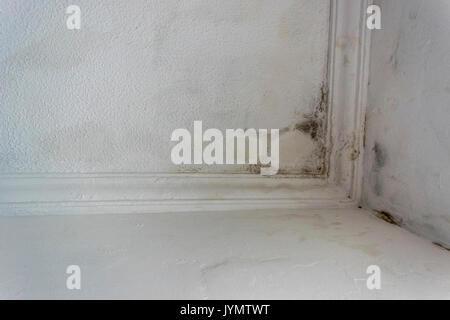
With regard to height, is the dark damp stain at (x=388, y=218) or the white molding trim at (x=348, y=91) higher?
the white molding trim at (x=348, y=91)

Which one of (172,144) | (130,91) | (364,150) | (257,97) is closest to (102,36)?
(130,91)

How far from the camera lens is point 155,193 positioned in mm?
1545

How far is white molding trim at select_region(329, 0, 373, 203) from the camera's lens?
158 centimetres

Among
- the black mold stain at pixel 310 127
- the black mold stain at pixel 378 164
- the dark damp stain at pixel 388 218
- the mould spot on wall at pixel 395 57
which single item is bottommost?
the dark damp stain at pixel 388 218

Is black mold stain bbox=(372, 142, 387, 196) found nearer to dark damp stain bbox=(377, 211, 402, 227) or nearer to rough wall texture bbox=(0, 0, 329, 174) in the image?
dark damp stain bbox=(377, 211, 402, 227)

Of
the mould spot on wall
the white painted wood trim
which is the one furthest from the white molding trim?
the mould spot on wall

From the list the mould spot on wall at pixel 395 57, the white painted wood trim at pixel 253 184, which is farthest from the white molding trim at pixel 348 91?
the mould spot on wall at pixel 395 57

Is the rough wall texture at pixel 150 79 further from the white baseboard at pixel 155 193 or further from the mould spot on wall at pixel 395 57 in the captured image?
the mould spot on wall at pixel 395 57

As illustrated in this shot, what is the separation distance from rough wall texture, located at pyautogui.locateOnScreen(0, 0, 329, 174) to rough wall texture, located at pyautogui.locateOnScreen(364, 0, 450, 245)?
25cm

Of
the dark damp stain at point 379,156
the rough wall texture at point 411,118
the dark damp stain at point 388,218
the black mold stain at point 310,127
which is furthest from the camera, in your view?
the black mold stain at point 310,127

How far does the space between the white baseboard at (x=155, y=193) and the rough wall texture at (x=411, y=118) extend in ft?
0.87

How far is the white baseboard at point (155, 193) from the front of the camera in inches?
57.2
